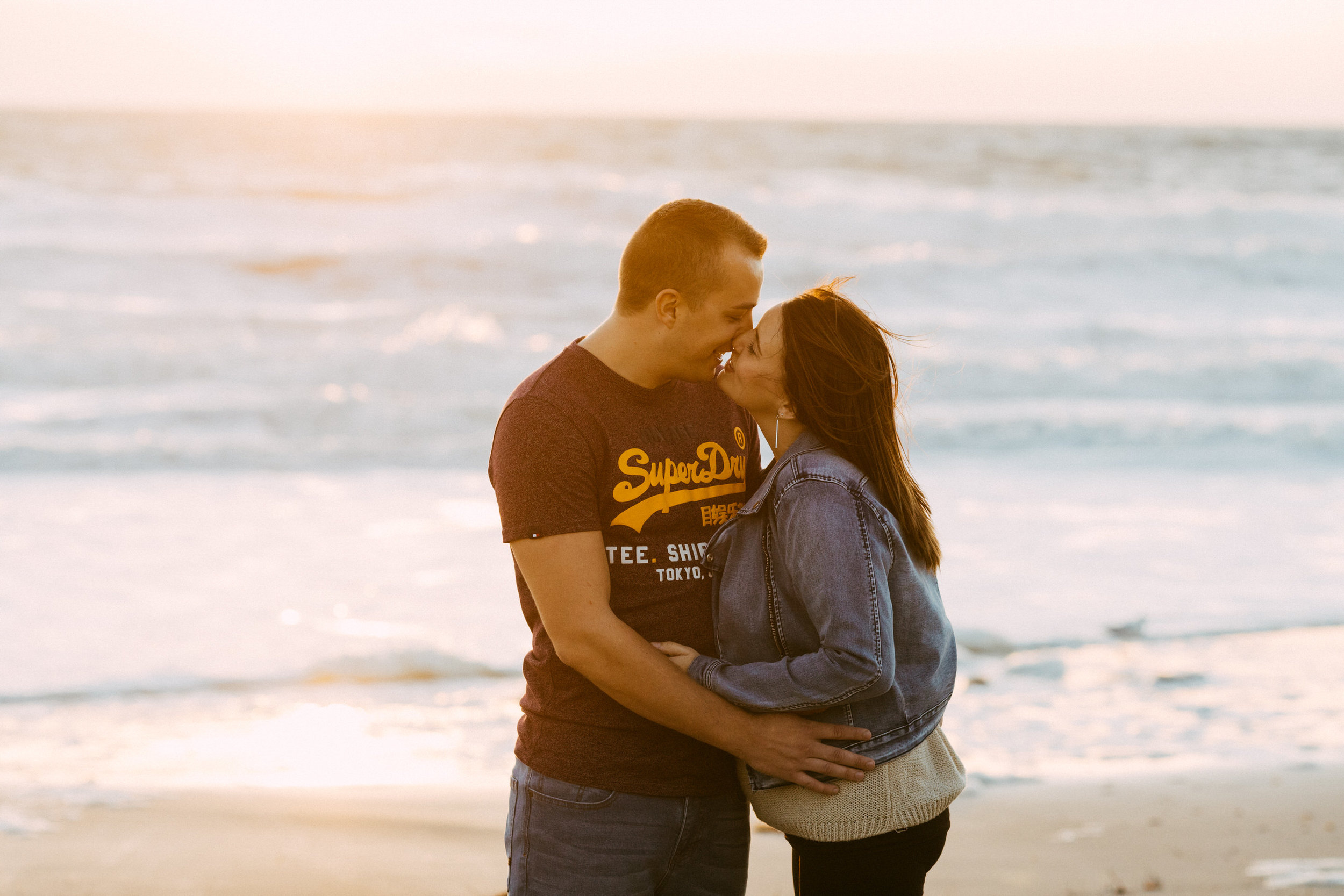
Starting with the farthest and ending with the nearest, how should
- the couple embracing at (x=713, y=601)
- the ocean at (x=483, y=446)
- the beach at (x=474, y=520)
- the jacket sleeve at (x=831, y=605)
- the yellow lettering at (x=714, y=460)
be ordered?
the ocean at (x=483, y=446) → the beach at (x=474, y=520) → the yellow lettering at (x=714, y=460) → the couple embracing at (x=713, y=601) → the jacket sleeve at (x=831, y=605)

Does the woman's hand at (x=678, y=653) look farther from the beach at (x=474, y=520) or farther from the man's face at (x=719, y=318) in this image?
the beach at (x=474, y=520)

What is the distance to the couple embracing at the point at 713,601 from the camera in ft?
7.52

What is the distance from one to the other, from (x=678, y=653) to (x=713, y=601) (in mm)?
146

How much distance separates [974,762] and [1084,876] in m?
1.03

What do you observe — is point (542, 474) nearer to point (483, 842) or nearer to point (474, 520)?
point (483, 842)

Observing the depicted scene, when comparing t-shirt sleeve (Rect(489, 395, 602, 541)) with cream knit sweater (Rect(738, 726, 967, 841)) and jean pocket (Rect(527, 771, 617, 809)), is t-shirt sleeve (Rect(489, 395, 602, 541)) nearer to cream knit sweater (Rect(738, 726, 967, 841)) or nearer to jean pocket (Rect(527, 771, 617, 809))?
jean pocket (Rect(527, 771, 617, 809))

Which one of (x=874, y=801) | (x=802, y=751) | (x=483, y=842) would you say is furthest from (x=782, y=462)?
(x=483, y=842)

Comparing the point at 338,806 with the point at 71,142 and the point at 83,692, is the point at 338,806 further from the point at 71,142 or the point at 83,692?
the point at 71,142

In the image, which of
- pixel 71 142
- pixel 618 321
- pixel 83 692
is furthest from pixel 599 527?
pixel 71 142

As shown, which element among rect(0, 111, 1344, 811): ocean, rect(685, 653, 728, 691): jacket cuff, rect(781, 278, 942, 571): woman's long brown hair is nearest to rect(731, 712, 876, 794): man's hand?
rect(685, 653, 728, 691): jacket cuff

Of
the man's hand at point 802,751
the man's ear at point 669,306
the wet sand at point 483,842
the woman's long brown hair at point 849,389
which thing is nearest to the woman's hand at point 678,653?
the man's hand at point 802,751

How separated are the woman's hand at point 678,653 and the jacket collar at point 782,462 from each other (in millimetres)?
294

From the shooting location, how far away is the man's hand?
2.30 metres

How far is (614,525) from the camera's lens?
244 centimetres
